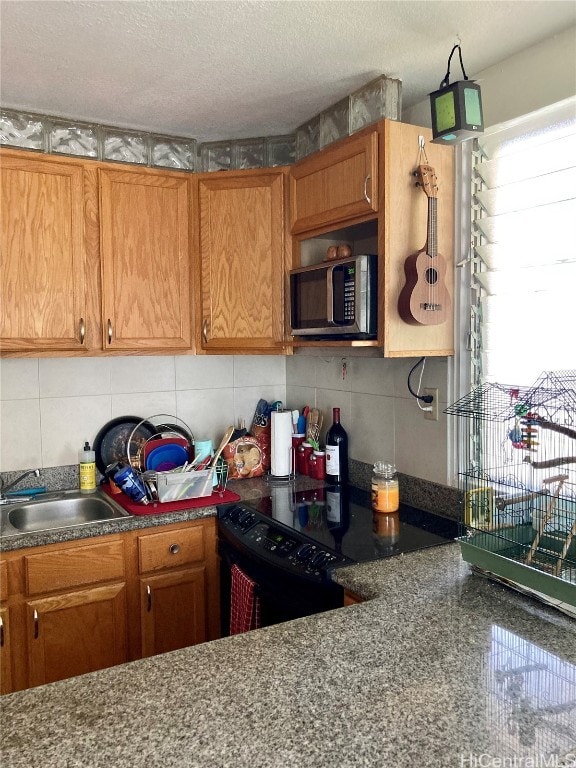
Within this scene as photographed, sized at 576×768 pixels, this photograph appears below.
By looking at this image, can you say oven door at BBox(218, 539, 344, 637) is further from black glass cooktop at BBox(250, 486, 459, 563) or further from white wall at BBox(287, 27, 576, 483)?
white wall at BBox(287, 27, 576, 483)

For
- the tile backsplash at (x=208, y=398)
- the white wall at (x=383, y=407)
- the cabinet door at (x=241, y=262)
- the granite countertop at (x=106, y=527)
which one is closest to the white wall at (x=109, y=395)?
the tile backsplash at (x=208, y=398)

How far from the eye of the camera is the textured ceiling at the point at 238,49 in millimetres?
1565

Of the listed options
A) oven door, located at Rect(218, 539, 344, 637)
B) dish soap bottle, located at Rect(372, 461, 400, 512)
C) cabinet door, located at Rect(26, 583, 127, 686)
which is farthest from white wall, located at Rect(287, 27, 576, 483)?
cabinet door, located at Rect(26, 583, 127, 686)

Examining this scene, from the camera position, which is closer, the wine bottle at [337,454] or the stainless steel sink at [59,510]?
the stainless steel sink at [59,510]

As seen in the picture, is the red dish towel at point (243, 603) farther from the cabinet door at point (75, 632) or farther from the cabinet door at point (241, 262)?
the cabinet door at point (241, 262)

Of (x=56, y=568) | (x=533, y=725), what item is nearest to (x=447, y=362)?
(x=533, y=725)

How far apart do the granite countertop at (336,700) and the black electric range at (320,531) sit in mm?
379

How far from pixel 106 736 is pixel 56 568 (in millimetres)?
1207

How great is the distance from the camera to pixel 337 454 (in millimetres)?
2574

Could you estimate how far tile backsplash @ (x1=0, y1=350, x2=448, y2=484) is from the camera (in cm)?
229

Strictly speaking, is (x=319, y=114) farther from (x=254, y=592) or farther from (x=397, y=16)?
(x=254, y=592)

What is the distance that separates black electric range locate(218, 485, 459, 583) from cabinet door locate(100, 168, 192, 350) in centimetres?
77

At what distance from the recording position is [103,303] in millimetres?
2342

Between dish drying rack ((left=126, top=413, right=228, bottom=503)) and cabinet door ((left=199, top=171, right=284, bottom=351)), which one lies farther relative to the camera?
cabinet door ((left=199, top=171, right=284, bottom=351))
